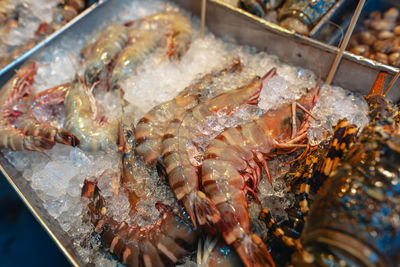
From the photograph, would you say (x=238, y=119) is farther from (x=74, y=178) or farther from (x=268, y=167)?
(x=74, y=178)

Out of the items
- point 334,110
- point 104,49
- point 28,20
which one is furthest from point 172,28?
point 334,110

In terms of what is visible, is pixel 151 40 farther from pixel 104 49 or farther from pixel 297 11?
pixel 297 11

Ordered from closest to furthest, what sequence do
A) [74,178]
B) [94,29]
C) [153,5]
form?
[74,178], [94,29], [153,5]

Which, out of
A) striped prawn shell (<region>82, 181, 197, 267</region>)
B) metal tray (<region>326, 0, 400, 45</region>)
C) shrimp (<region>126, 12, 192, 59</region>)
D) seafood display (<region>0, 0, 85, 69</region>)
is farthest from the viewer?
seafood display (<region>0, 0, 85, 69</region>)

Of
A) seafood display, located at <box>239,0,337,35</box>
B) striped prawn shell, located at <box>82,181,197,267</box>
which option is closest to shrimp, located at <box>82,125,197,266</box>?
striped prawn shell, located at <box>82,181,197,267</box>

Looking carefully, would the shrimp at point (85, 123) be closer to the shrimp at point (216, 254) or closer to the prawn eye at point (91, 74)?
the prawn eye at point (91, 74)

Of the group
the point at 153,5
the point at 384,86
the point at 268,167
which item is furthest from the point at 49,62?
the point at 384,86

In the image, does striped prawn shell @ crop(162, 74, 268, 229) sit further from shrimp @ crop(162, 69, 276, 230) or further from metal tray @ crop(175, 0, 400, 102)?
metal tray @ crop(175, 0, 400, 102)
